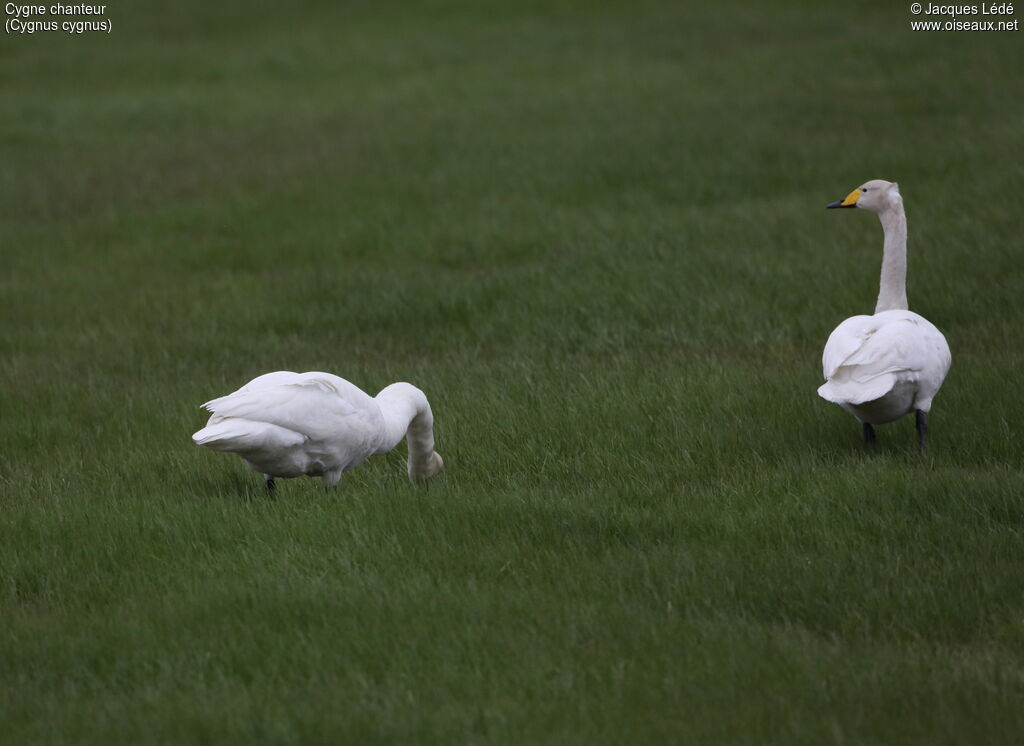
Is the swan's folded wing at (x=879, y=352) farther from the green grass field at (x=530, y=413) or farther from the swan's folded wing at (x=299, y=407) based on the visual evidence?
the swan's folded wing at (x=299, y=407)

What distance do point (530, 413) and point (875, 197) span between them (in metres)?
2.59

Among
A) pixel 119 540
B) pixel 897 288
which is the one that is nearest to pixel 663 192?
pixel 897 288

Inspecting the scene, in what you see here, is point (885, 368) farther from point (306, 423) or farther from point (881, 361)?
point (306, 423)

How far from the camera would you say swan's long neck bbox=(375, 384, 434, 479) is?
5.91 meters

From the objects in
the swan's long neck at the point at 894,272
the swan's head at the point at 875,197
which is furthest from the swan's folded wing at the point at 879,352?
the swan's head at the point at 875,197

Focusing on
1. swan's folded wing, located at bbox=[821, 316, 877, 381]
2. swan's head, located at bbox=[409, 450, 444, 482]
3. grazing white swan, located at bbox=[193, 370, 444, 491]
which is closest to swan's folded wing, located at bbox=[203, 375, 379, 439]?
grazing white swan, located at bbox=[193, 370, 444, 491]

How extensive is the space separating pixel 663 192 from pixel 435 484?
758cm

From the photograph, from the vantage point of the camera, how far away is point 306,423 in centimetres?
547

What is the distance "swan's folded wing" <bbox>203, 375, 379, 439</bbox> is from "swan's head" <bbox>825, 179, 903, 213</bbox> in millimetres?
3457

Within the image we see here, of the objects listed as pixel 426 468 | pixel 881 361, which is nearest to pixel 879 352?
pixel 881 361

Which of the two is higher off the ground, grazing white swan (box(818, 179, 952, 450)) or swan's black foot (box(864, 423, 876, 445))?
grazing white swan (box(818, 179, 952, 450))

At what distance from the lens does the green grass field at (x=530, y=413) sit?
159 inches

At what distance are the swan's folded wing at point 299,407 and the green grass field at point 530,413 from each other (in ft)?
1.28

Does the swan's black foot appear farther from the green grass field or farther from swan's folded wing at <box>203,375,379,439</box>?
swan's folded wing at <box>203,375,379,439</box>
